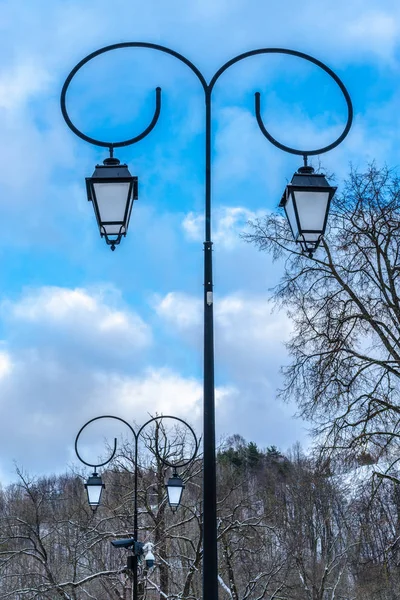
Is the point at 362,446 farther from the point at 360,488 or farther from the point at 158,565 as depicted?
the point at 158,565

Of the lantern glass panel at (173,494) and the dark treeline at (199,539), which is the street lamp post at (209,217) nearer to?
the lantern glass panel at (173,494)

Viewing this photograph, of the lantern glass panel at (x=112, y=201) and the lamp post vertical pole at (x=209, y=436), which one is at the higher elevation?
the lantern glass panel at (x=112, y=201)

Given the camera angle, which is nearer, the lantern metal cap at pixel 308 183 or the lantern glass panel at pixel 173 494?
the lantern metal cap at pixel 308 183

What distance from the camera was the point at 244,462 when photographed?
72250 mm

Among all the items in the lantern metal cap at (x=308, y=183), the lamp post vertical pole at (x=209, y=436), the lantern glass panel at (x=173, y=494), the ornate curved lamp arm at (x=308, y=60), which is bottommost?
the lamp post vertical pole at (x=209, y=436)

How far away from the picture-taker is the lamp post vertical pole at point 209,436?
16.2 ft

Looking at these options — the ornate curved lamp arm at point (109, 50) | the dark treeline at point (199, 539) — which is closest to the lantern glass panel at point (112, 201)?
the ornate curved lamp arm at point (109, 50)

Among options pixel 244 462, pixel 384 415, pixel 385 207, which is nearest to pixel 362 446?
pixel 384 415

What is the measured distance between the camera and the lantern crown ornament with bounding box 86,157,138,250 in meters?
5.32

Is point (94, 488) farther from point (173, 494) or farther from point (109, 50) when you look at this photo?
point (109, 50)

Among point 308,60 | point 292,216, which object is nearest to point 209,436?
point 292,216

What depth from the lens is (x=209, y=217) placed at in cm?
588

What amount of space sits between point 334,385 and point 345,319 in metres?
1.32

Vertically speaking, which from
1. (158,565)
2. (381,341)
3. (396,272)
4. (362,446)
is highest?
(396,272)
